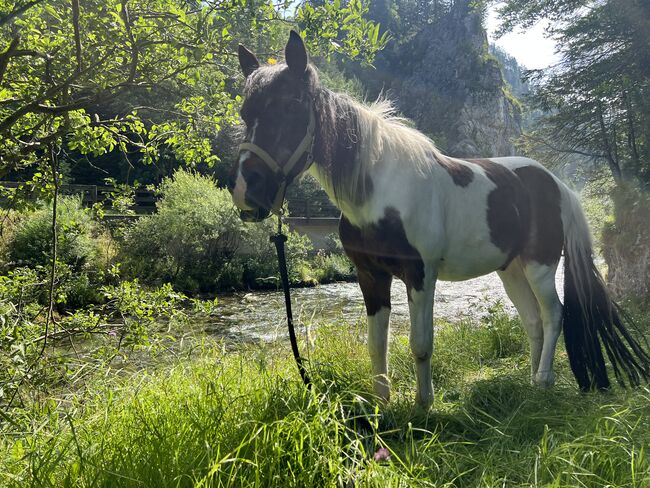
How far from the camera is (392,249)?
90.0 inches

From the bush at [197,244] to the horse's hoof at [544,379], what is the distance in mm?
11881

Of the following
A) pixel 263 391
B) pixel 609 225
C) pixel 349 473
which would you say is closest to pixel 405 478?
pixel 349 473

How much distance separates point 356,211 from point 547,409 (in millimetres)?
1601

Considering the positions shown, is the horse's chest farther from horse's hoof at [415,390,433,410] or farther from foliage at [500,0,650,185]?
foliage at [500,0,650,185]

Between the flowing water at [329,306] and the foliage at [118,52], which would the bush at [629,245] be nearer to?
the flowing water at [329,306]

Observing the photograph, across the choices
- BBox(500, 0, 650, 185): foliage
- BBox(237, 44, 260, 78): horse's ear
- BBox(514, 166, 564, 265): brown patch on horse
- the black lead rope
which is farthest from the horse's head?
BBox(500, 0, 650, 185): foliage

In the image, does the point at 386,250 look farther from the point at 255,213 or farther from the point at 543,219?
the point at 543,219

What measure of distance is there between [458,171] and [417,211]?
572 millimetres

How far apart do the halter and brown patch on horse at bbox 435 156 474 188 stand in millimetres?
934

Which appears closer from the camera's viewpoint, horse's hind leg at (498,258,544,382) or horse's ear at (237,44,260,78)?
horse's ear at (237,44,260,78)

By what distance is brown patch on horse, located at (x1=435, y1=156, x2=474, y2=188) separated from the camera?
2637 mm

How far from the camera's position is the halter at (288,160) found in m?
1.95

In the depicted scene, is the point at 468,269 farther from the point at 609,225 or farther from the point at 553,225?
the point at 609,225

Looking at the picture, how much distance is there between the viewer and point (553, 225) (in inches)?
117
